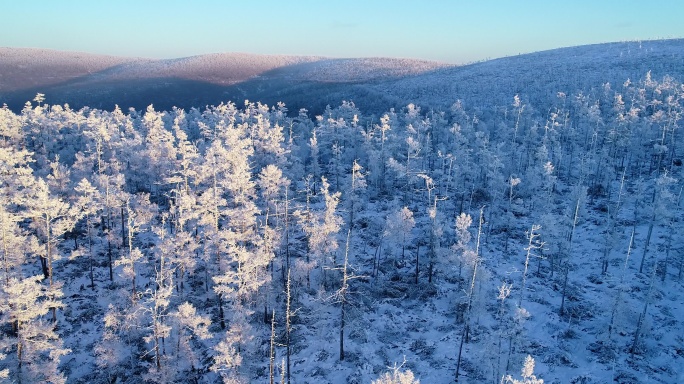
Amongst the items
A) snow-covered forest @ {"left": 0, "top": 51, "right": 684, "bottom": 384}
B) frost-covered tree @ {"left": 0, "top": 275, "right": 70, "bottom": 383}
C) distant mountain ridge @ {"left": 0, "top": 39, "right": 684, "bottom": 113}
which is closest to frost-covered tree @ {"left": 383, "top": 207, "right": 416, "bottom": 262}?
snow-covered forest @ {"left": 0, "top": 51, "right": 684, "bottom": 384}

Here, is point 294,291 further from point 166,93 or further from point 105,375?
point 166,93

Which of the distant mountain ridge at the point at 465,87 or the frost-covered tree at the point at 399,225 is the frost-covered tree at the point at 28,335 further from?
the distant mountain ridge at the point at 465,87

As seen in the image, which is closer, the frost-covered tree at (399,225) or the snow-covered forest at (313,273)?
the snow-covered forest at (313,273)

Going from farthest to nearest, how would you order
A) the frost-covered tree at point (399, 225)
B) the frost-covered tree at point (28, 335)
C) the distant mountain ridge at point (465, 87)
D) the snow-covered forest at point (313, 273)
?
the distant mountain ridge at point (465, 87) → the frost-covered tree at point (399, 225) → the snow-covered forest at point (313, 273) → the frost-covered tree at point (28, 335)

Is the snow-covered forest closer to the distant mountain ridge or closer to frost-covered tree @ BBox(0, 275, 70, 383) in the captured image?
frost-covered tree @ BBox(0, 275, 70, 383)

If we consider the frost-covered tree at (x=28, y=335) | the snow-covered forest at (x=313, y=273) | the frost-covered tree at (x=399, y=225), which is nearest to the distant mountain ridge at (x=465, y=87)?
the snow-covered forest at (x=313, y=273)

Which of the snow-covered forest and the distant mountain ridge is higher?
the distant mountain ridge

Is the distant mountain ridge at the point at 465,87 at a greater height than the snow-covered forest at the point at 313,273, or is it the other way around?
the distant mountain ridge at the point at 465,87

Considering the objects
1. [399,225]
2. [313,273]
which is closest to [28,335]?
[313,273]
